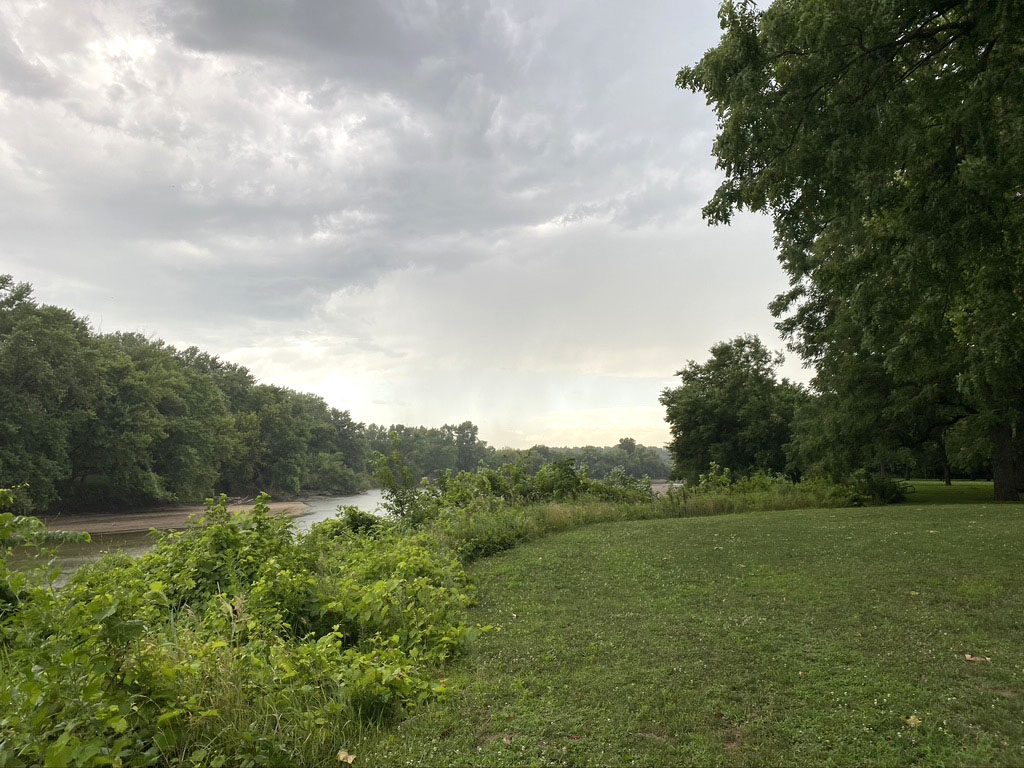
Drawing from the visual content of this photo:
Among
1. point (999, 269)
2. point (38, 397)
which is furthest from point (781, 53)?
point (38, 397)

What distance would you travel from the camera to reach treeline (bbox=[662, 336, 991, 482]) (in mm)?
21469

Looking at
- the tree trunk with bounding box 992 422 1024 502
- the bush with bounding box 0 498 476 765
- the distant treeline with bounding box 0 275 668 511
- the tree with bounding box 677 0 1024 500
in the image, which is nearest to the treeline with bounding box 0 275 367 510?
the distant treeline with bounding box 0 275 668 511

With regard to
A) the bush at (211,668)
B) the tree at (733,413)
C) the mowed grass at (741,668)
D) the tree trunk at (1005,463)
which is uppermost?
the tree at (733,413)

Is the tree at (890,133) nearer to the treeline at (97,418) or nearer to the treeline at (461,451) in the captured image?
the treeline at (97,418)

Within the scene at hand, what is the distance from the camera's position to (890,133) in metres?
7.73

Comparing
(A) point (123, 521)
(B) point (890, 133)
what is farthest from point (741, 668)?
(A) point (123, 521)

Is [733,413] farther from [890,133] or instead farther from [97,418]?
[97,418]

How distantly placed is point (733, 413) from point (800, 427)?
9621 millimetres

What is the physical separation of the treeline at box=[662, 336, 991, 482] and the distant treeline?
7.79m

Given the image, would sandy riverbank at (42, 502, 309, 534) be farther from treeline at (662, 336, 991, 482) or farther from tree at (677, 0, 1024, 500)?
tree at (677, 0, 1024, 500)

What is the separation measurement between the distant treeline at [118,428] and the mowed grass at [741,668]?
860cm

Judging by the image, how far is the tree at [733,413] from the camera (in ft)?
119

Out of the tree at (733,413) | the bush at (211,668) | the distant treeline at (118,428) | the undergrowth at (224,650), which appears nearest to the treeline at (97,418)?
the distant treeline at (118,428)

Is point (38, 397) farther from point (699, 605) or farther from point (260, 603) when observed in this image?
point (699, 605)
